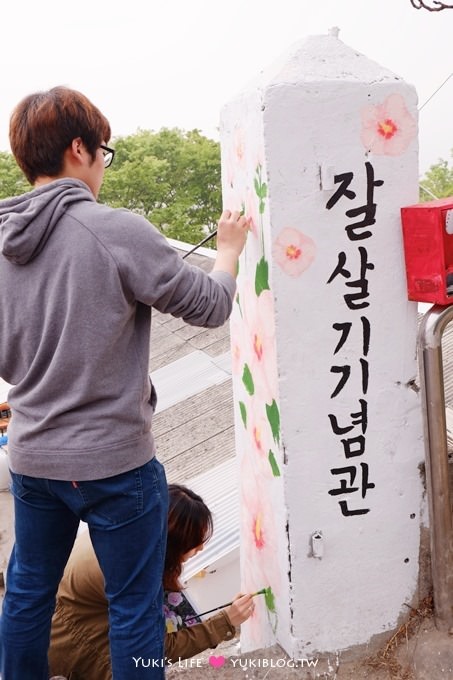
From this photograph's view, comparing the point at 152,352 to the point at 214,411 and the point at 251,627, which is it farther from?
the point at 251,627

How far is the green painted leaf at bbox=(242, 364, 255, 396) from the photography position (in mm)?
2546

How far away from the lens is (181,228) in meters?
28.9

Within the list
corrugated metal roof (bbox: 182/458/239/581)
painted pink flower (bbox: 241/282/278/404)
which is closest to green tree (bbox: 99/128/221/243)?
corrugated metal roof (bbox: 182/458/239/581)

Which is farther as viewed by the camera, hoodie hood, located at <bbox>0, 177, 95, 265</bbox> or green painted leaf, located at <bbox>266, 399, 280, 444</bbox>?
green painted leaf, located at <bbox>266, 399, 280, 444</bbox>

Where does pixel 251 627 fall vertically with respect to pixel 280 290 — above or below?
below

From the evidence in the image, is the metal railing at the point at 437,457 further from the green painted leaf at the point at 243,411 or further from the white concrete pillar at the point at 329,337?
the green painted leaf at the point at 243,411

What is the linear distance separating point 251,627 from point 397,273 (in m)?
1.51

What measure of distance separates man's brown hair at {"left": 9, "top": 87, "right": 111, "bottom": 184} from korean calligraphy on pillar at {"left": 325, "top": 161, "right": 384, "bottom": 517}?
722 mm

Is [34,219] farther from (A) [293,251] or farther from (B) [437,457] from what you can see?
(B) [437,457]

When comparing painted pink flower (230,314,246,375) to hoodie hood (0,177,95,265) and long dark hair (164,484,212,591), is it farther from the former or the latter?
hoodie hood (0,177,95,265)

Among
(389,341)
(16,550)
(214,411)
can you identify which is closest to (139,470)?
(16,550)

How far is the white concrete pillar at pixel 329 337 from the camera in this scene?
6.92ft

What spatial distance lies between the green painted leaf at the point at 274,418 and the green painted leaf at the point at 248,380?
0.18 metres

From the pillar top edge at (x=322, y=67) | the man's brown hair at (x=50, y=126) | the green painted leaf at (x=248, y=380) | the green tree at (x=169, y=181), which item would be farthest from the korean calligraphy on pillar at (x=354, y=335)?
the green tree at (x=169, y=181)
